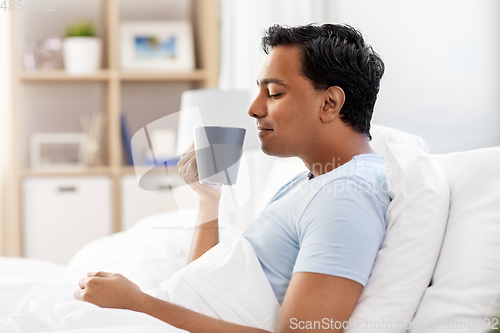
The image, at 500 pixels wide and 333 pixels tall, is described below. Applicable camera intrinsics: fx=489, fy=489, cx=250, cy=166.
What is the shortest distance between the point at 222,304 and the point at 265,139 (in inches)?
12.9

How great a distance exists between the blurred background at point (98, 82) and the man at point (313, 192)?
32.6 inches

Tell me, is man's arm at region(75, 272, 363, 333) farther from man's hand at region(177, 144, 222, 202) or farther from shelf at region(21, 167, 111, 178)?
shelf at region(21, 167, 111, 178)

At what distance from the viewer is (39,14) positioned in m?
2.77

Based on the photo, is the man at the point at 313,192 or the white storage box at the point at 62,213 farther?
the white storage box at the point at 62,213

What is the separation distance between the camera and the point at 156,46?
275 centimetres

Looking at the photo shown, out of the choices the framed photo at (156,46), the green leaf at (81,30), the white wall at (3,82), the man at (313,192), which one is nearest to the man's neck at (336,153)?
the man at (313,192)

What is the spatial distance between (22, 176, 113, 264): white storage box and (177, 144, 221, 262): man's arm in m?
1.58

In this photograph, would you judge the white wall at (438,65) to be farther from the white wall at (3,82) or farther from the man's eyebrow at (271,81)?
the white wall at (3,82)

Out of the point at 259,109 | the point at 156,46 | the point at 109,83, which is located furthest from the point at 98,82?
the point at 259,109

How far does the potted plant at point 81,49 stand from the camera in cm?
258

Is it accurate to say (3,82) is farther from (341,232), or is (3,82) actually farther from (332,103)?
(341,232)

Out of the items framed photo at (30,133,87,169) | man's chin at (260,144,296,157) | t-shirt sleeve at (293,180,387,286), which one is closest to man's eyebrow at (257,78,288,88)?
man's chin at (260,144,296,157)

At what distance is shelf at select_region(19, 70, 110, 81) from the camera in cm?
254

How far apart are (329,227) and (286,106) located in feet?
0.90
